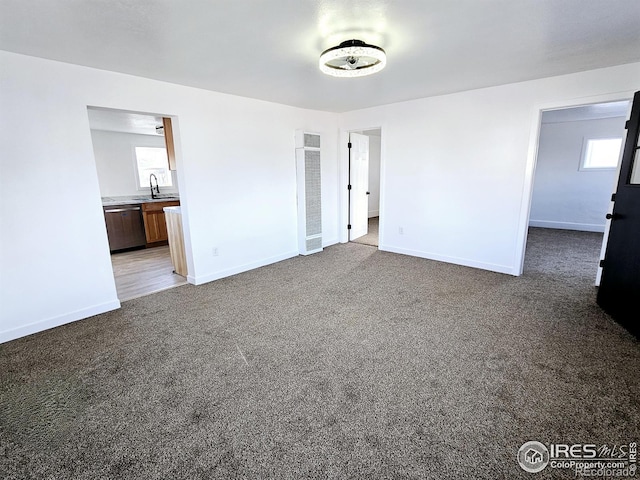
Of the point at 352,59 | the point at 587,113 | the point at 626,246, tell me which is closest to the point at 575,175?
the point at 587,113

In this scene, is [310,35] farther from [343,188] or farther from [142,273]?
[142,273]

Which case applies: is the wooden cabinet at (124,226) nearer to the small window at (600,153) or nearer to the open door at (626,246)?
the open door at (626,246)

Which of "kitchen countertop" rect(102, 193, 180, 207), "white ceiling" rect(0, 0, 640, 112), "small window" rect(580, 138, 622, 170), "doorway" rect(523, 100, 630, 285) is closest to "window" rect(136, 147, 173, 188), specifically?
"kitchen countertop" rect(102, 193, 180, 207)

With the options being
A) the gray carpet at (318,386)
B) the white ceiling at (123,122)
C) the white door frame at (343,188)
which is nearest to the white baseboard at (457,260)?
the white door frame at (343,188)

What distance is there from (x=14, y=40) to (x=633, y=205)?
5.13 m

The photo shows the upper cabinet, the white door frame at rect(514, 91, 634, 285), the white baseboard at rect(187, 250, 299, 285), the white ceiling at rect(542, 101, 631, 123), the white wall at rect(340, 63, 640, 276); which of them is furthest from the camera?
the white ceiling at rect(542, 101, 631, 123)

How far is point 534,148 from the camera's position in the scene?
361 cm

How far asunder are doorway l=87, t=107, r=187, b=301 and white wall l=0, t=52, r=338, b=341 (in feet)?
3.13

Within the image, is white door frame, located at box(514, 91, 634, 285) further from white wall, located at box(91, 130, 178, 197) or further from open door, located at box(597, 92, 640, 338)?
white wall, located at box(91, 130, 178, 197)

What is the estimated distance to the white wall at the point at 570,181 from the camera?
6.39m

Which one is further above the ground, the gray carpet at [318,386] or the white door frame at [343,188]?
the white door frame at [343,188]

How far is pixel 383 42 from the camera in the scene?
236 cm

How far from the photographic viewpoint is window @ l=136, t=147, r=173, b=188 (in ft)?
21.0

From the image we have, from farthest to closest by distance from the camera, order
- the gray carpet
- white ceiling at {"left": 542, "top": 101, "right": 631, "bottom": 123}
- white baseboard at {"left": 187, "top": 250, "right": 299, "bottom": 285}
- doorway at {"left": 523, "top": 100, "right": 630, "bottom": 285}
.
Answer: doorway at {"left": 523, "top": 100, "right": 630, "bottom": 285}
white ceiling at {"left": 542, "top": 101, "right": 631, "bottom": 123}
white baseboard at {"left": 187, "top": 250, "right": 299, "bottom": 285}
the gray carpet
